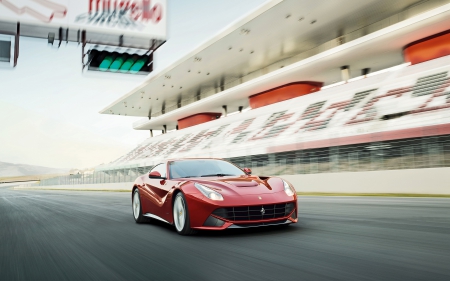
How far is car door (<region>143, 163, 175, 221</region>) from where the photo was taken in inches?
271

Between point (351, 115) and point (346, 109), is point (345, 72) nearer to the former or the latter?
point (346, 109)

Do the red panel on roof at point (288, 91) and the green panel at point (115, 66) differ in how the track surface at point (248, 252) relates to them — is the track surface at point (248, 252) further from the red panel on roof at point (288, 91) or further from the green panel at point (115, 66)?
the red panel on roof at point (288, 91)

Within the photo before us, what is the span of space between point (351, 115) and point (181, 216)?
694 inches

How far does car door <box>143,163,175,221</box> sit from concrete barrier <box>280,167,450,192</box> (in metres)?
9.25

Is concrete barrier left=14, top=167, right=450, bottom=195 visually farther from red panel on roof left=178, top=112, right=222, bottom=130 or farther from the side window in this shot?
red panel on roof left=178, top=112, right=222, bottom=130

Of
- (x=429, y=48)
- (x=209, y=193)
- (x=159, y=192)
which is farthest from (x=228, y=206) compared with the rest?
(x=429, y=48)

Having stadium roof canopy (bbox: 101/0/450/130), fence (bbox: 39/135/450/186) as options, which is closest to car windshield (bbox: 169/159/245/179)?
fence (bbox: 39/135/450/186)

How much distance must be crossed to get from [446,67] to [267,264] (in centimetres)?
1944

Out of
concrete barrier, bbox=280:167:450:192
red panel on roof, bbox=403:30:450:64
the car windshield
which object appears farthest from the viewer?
red panel on roof, bbox=403:30:450:64

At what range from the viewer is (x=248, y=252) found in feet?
15.6

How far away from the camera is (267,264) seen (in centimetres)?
411

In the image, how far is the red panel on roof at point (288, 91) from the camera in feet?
115

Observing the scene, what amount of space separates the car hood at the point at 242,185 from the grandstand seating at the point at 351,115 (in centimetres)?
Answer: 1008

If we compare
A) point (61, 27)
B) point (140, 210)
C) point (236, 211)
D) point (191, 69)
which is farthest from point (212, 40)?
point (236, 211)
